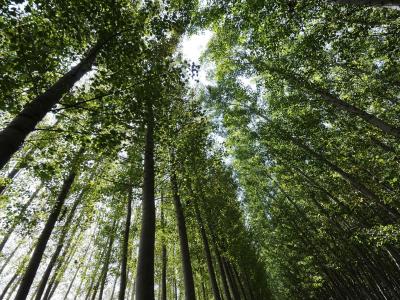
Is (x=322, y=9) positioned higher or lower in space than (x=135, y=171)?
higher

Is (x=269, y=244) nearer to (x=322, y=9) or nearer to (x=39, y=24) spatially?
(x=322, y=9)

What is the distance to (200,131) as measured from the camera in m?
10.0

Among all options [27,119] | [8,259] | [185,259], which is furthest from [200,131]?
[8,259]

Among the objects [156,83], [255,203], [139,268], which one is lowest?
[139,268]

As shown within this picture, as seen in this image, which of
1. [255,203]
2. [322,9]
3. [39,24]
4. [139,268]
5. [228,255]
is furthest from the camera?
[255,203]

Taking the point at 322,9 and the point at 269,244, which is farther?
the point at 269,244

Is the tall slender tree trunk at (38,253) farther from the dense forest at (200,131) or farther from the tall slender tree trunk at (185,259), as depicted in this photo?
the tall slender tree trunk at (185,259)

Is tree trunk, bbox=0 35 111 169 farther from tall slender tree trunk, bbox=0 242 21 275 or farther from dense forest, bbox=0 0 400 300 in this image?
tall slender tree trunk, bbox=0 242 21 275

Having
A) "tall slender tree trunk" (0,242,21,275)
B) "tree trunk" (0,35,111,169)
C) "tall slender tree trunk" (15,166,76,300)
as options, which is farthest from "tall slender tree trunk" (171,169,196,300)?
"tall slender tree trunk" (0,242,21,275)

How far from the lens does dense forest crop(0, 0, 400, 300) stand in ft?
16.8

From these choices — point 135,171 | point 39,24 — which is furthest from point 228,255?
point 39,24

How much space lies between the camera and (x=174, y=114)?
1008 centimetres

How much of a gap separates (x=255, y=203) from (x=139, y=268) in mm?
19760

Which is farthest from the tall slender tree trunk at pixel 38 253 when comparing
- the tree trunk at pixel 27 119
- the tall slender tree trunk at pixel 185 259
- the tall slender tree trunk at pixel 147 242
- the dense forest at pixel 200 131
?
the tree trunk at pixel 27 119
